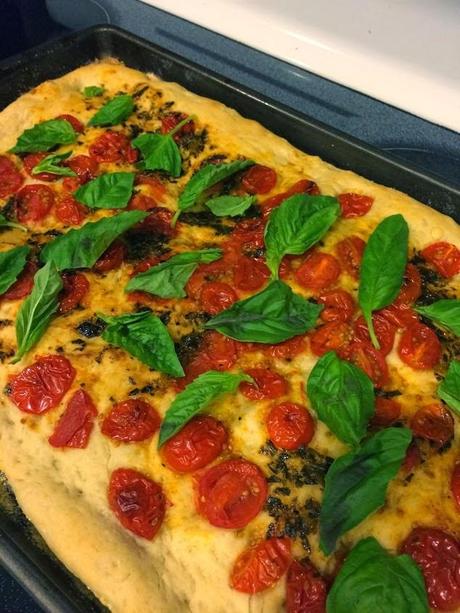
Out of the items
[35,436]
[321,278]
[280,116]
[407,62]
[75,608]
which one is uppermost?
[407,62]

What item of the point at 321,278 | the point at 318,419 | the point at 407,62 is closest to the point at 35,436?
the point at 318,419

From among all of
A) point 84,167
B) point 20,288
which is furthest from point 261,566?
point 84,167

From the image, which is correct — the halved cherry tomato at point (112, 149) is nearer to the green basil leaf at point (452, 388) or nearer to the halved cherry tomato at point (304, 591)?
the green basil leaf at point (452, 388)

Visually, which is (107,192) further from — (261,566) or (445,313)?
(261,566)

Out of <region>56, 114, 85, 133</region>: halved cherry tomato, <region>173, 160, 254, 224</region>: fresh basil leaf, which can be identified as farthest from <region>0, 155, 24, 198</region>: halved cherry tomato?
<region>173, 160, 254, 224</region>: fresh basil leaf

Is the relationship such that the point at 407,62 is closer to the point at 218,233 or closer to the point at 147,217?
the point at 218,233

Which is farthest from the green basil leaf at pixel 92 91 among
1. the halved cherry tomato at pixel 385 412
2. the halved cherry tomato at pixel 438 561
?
the halved cherry tomato at pixel 438 561
